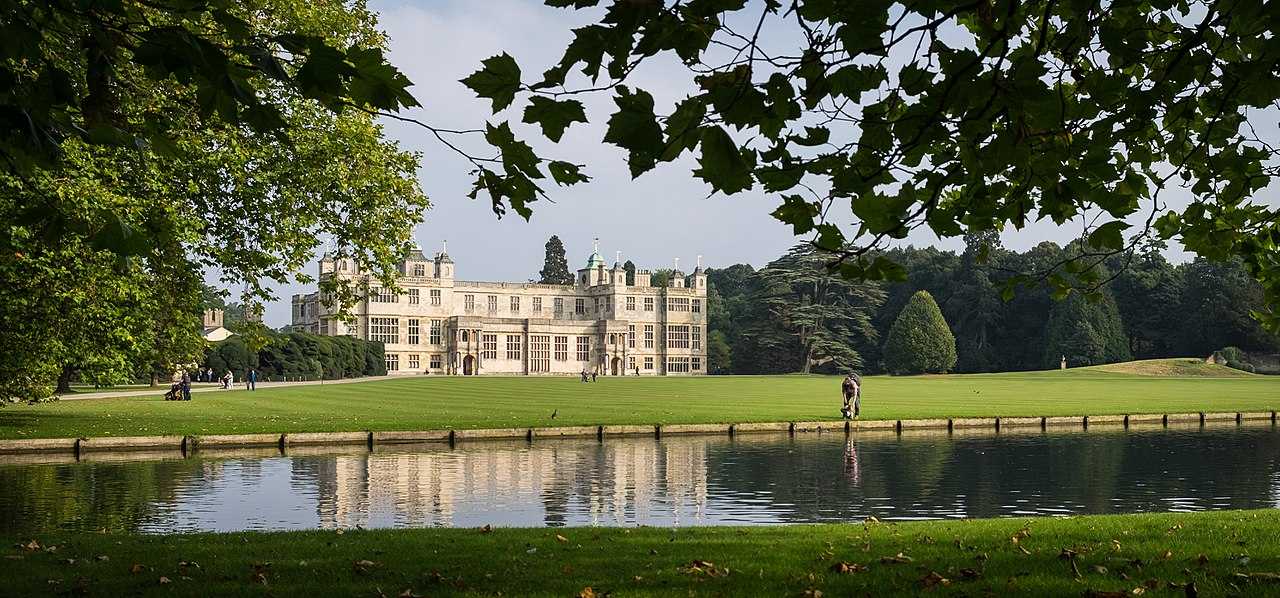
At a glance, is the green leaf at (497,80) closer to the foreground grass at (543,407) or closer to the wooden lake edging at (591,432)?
the wooden lake edging at (591,432)

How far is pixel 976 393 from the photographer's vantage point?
144 feet

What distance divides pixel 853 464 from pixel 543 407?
47.0 feet

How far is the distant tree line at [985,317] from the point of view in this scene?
75500 mm

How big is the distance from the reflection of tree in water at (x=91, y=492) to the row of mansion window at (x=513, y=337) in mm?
69101

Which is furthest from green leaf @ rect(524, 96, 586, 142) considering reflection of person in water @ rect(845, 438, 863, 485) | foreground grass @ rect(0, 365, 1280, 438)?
foreground grass @ rect(0, 365, 1280, 438)

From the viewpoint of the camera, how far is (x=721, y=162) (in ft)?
11.3

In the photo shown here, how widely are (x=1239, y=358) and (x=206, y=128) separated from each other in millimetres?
69021

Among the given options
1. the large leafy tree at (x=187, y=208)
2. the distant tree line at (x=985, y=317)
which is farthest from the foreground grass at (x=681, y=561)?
the distant tree line at (x=985, y=317)

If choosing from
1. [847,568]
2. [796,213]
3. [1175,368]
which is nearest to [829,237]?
[796,213]

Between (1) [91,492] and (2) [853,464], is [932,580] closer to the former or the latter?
(1) [91,492]

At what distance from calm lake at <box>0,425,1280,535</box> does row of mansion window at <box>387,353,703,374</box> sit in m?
69.5

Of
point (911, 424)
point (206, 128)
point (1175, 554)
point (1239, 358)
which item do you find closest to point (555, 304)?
point (1239, 358)

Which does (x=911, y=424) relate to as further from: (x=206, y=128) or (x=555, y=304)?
(x=555, y=304)

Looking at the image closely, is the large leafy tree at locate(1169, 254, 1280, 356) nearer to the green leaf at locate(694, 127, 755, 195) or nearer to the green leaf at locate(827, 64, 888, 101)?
the green leaf at locate(827, 64, 888, 101)
